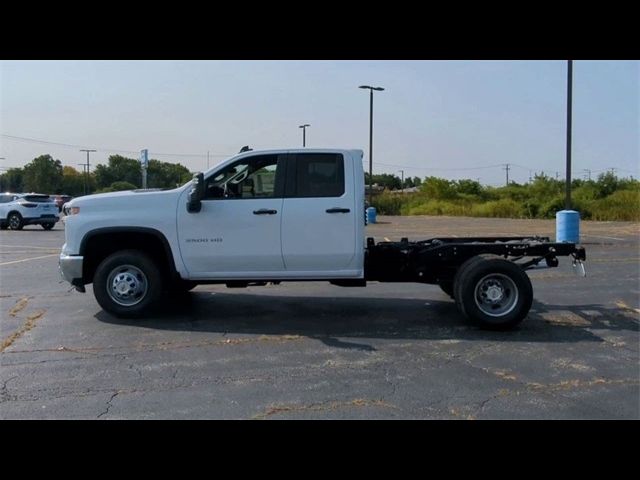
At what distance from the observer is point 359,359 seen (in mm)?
5883

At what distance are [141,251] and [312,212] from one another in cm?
223

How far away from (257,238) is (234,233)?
285mm

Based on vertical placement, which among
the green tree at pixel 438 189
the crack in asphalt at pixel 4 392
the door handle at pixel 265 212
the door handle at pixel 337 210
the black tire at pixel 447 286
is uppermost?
the green tree at pixel 438 189

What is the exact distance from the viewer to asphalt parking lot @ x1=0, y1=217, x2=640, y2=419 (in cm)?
462

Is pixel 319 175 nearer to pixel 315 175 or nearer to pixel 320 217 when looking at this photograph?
pixel 315 175

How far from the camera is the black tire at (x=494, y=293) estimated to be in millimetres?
6996

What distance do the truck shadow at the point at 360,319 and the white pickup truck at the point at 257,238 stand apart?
364 mm

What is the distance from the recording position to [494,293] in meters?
7.13

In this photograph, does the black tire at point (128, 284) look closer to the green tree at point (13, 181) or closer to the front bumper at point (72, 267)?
the front bumper at point (72, 267)

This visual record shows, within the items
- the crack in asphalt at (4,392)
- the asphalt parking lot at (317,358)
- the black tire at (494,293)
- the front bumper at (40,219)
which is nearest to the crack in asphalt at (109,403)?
the asphalt parking lot at (317,358)

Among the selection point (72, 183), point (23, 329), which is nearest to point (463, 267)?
point (23, 329)

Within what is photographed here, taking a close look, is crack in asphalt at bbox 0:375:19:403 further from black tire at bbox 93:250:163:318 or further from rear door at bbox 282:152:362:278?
rear door at bbox 282:152:362:278

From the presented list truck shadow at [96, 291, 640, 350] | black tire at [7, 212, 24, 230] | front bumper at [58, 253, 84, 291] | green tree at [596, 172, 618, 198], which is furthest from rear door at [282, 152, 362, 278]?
green tree at [596, 172, 618, 198]
